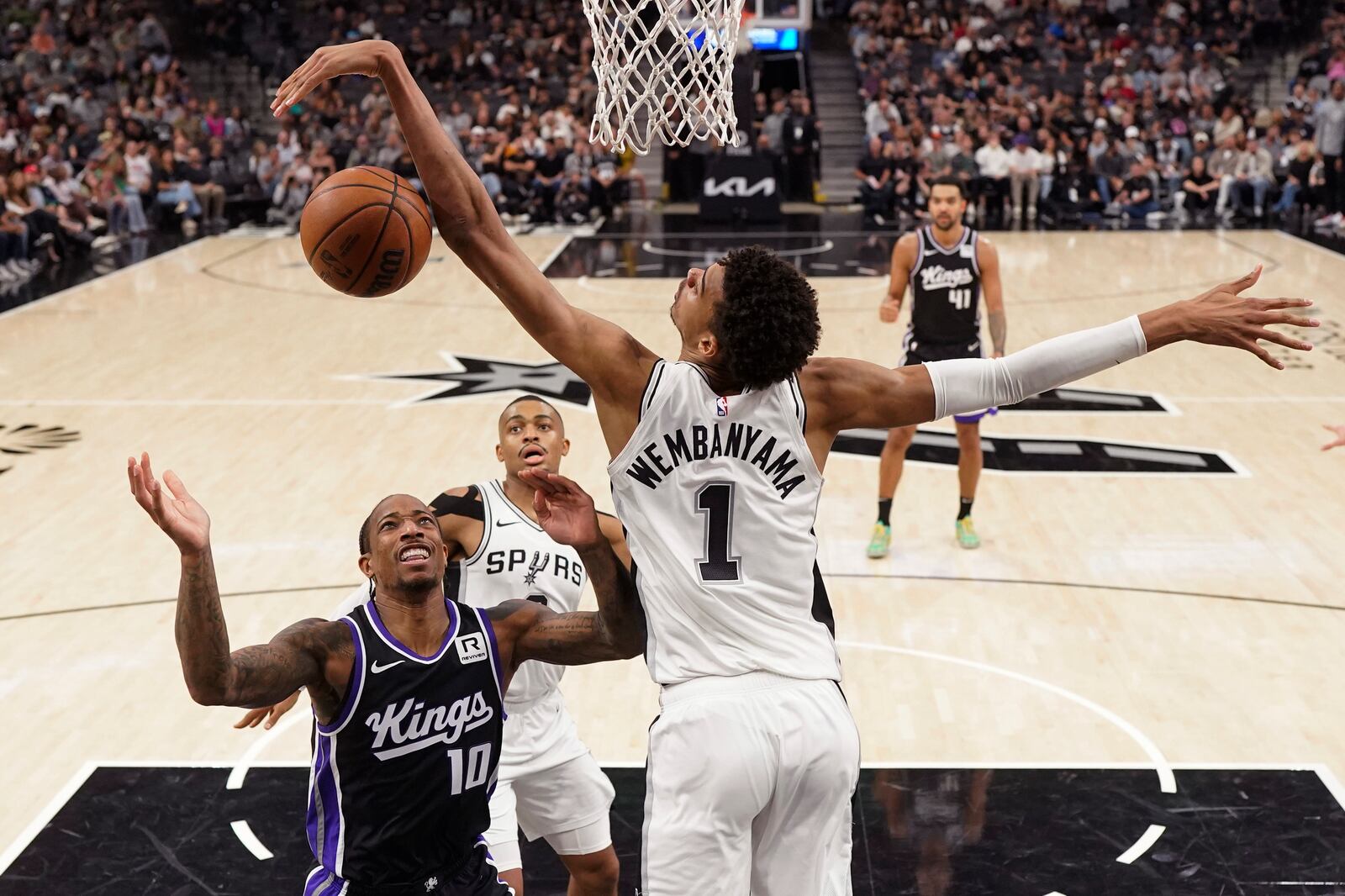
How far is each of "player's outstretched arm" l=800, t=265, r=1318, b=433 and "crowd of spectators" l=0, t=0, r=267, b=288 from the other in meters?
14.9

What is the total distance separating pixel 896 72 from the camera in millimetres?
25656

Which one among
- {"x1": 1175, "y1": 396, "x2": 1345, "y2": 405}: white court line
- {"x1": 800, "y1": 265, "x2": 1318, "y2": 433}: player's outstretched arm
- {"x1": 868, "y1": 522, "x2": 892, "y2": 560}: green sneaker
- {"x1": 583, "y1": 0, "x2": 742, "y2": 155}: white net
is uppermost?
Answer: {"x1": 583, "y1": 0, "x2": 742, "y2": 155}: white net

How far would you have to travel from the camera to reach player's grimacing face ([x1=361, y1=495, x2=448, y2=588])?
338 cm

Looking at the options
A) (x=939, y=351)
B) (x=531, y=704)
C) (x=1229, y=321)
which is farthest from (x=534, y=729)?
(x=939, y=351)

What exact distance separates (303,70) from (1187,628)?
16.4ft

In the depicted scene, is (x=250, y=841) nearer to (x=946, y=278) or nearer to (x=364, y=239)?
(x=364, y=239)

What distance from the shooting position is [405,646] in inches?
133

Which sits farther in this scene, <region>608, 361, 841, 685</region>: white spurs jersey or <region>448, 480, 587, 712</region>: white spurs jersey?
<region>448, 480, 587, 712</region>: white spurs jersey

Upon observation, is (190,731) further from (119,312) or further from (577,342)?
(119,312)

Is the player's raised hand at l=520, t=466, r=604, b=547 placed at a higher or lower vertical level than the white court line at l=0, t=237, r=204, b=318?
higher

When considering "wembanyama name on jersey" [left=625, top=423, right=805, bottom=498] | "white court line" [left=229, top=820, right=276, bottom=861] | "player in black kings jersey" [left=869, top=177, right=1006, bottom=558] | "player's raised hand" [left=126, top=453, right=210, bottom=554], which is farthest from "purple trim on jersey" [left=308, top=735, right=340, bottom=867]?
"player in black kings jersey" [left=869, top=177, right=1006, bottom=558]

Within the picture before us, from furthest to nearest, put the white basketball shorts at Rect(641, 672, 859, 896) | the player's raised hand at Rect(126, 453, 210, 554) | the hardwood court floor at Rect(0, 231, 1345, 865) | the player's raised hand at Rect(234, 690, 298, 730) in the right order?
1. the hardwood court floor at Rect(0, 231, 1345, 865)
2. the player's raised hand at Rect(234, 690, 298, 730)
3. the white basketball shorts at Rect(641, 672, 859, 896)
4. the player's raised hand at Rect(126, 453, 210, 554)

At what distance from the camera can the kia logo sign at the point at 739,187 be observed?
21.9 metres

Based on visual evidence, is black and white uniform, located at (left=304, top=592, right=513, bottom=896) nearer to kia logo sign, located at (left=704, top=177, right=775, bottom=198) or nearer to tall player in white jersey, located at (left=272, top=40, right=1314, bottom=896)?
tall player in white jersey, located at (left=272, top=40, right=1314, bottom=896)
